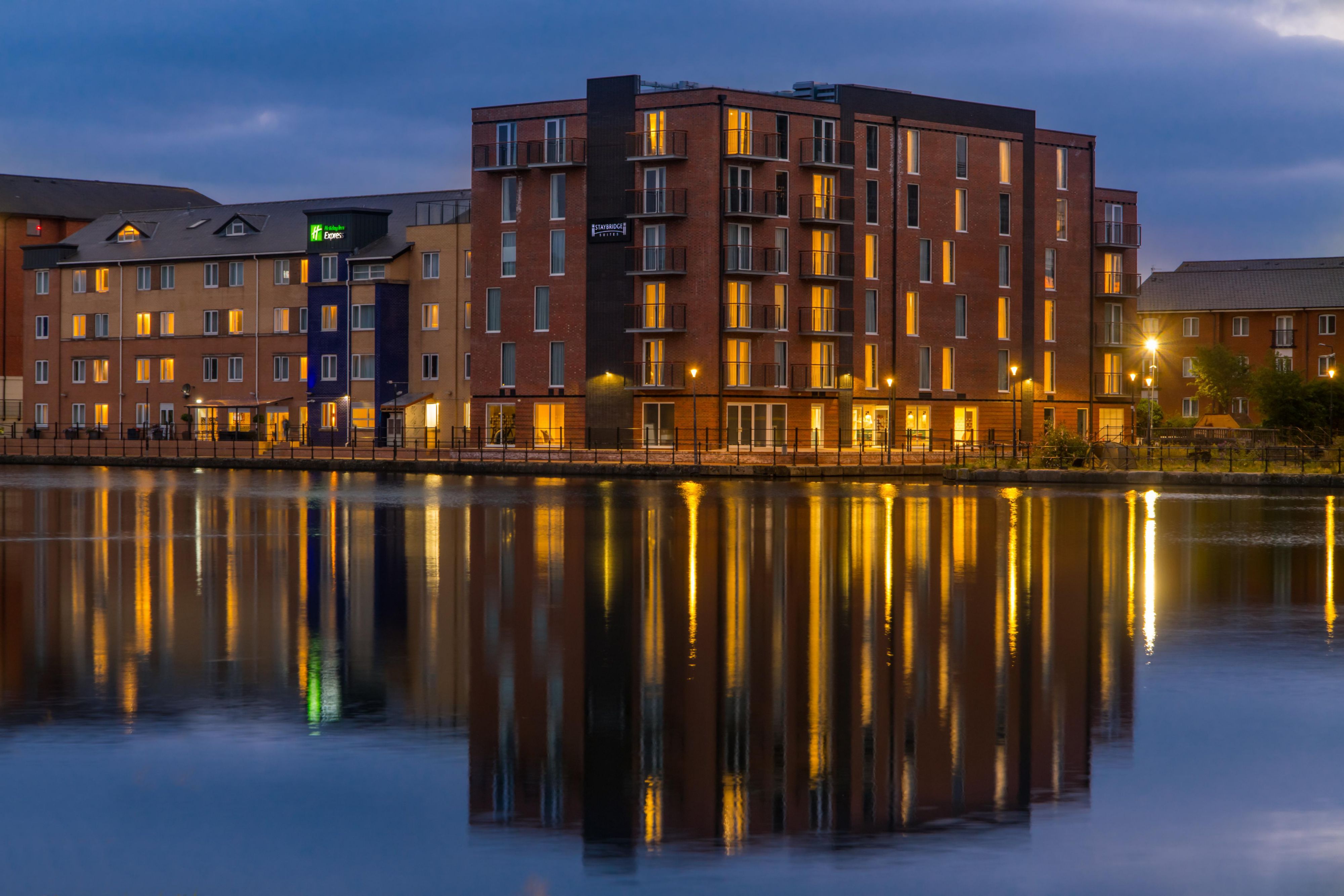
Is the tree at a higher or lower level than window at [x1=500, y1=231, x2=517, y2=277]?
lower

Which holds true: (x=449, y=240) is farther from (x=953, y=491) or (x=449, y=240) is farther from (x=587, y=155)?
(x=953, y=491)

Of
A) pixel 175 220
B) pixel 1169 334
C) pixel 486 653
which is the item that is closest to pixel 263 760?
pixel 486 653

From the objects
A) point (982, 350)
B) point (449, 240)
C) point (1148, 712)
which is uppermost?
point (449, 240)

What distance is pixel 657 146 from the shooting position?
235ft

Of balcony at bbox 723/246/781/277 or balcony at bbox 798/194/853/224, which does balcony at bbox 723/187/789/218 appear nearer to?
balcony at bbox 798/194/853/224

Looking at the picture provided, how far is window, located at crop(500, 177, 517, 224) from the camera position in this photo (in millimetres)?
75750

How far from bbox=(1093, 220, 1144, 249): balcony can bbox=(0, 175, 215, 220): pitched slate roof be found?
7084cm

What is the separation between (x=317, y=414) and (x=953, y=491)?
164 feet

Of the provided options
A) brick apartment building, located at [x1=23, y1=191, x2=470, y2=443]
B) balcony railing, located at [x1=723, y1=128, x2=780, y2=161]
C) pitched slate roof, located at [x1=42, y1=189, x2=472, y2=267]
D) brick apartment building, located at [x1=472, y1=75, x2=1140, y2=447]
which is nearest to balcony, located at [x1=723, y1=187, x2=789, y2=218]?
brick apartment building, located at [x1=472, y1=75, x2=1140, y2=447]

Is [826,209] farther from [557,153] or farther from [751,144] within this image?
[557,153]

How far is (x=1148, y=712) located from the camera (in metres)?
11.8

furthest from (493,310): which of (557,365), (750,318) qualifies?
(750,318)

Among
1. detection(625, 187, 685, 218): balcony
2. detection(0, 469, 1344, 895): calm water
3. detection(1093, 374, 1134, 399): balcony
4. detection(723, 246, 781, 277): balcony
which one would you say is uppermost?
detection(625, 187, 685, 218): balcony

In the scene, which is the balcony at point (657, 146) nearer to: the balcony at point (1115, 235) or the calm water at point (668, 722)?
the balcony at point (1115, 235)
